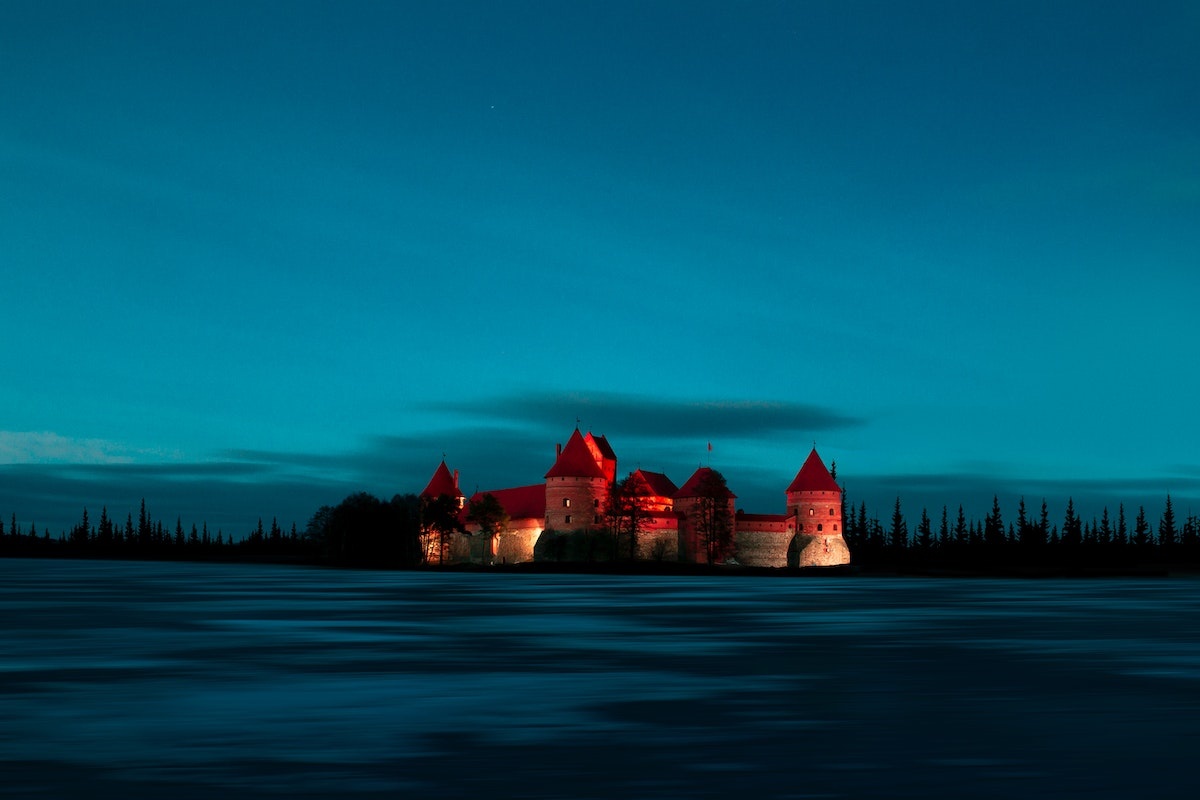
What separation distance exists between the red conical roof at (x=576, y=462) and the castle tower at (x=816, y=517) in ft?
73.4

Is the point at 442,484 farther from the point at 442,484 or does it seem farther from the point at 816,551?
the point at 816,551

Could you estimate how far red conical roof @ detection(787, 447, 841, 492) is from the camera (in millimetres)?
129250

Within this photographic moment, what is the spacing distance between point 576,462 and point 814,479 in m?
26.9

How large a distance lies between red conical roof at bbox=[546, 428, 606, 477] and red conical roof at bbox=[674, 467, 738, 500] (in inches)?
414

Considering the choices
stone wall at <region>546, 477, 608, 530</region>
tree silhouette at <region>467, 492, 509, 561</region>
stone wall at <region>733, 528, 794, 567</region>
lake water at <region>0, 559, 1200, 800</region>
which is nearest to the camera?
lake water at <region>0, 559, 1200, 800</region>

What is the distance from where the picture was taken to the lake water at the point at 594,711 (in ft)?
30.1

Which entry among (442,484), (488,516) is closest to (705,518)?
(488,516)

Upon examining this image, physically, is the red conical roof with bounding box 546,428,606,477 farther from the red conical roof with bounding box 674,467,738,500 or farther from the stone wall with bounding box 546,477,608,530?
the red conical roof with bounding box 674,467,738,500

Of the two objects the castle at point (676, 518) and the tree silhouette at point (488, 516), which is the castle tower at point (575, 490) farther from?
the tree silhouette at point (488, 516)

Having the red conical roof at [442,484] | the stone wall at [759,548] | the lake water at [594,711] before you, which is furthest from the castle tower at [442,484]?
the lake water at [594,711]

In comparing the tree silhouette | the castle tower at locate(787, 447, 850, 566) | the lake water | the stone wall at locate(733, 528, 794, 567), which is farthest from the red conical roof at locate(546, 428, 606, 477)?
the lake water

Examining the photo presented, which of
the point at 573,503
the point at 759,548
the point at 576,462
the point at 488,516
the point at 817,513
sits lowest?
the point at 759,548

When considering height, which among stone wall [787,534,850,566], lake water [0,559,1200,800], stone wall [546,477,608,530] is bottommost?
stone wall [787,534,850,566]

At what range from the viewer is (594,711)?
13156 millimetres
